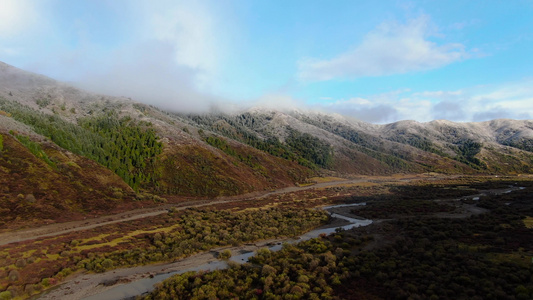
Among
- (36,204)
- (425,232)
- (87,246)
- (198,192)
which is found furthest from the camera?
(198,192)

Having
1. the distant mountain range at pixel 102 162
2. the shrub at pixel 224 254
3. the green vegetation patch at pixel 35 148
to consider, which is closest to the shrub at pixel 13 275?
the shrub at pixel 224 254

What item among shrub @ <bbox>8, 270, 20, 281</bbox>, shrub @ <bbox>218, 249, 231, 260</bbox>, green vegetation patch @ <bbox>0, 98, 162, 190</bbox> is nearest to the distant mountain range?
green vegetation patch @ <bbox>0, 98, 162, 190</bbox>

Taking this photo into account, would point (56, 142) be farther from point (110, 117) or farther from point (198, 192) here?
Result: point (110, 117)

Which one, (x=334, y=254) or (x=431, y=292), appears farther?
(x=334, y=254)

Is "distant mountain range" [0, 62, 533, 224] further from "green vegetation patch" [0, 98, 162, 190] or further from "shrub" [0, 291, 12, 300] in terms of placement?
"shrub" [0, 291, 12, 300]

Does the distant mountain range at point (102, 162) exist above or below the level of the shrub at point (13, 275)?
above

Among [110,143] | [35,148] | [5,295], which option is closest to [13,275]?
[5,295]

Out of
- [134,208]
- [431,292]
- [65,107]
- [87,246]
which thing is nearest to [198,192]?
[134,208]

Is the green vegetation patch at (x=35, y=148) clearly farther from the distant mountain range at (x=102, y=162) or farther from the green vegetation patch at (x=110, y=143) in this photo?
the green vegetation patch at (x=110, y=143)

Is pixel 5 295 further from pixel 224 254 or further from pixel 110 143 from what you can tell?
pixel 110 143

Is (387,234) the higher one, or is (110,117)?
(110,117)

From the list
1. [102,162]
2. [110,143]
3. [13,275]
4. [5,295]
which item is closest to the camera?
[5,295]
